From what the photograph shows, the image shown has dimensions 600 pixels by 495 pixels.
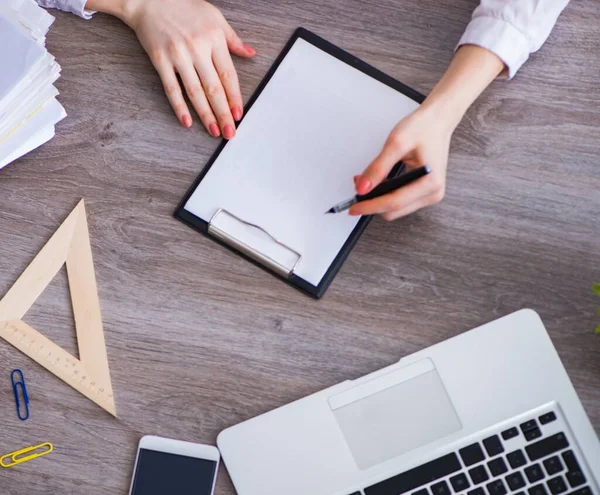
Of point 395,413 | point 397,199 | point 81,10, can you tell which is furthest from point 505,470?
point 81,10

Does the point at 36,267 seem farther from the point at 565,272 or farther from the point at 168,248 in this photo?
the point at 565,272

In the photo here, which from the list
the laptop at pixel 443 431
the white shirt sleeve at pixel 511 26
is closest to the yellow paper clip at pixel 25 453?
the laptop at pixel 443 431

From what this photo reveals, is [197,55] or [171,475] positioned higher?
[197,55]

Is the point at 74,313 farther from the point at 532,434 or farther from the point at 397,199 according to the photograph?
the point at 532,434

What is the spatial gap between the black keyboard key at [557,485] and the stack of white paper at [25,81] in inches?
31.0

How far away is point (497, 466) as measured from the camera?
2.81 feet

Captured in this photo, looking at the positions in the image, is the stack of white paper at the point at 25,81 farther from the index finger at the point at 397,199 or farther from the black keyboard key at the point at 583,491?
the black keyboard key at the point at 583,491

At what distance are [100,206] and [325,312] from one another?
34 centimetres

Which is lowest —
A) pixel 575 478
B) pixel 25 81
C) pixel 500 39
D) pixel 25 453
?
pixel 25 453

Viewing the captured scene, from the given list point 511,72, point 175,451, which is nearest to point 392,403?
point 175,451

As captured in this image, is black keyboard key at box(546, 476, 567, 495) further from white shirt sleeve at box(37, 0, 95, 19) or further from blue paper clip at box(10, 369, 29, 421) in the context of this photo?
white shirt sleeve at box(37, 0, 95, 19)

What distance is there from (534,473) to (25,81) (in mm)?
798

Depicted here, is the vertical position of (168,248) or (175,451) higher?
(168,248)

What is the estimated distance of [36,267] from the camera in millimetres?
945
